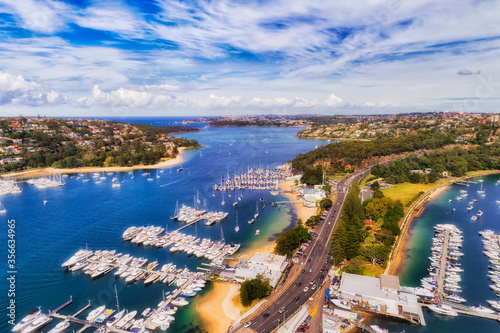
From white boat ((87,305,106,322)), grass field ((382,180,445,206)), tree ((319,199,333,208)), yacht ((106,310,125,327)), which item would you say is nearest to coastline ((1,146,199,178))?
tree ((319,199,333,208))

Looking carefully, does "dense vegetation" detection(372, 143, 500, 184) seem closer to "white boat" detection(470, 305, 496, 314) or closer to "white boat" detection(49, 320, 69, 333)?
"white boat" detection(470, 305, 496, 314)

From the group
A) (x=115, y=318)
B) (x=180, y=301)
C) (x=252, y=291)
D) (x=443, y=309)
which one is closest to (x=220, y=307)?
(x=252, y=291)

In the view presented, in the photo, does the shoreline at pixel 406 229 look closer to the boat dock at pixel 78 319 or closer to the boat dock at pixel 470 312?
the boat dock at pixel 470 312

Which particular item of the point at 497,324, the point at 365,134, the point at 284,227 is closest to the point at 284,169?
the point at 284,227

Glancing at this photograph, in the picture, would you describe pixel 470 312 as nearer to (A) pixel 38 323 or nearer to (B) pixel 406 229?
(B) pixel 406 229

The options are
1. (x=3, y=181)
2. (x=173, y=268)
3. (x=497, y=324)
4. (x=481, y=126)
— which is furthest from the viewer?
(x=481, y=126)

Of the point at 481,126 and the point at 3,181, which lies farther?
the point at 481,126

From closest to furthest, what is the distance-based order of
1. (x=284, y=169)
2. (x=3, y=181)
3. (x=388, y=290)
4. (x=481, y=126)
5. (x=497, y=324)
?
(x=497, y=324)
(x=388, y=290)
(x=3, y=181)
(x=284, y=169)
(x=481, y=126)

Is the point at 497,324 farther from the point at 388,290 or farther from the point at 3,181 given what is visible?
the point at 3,181
